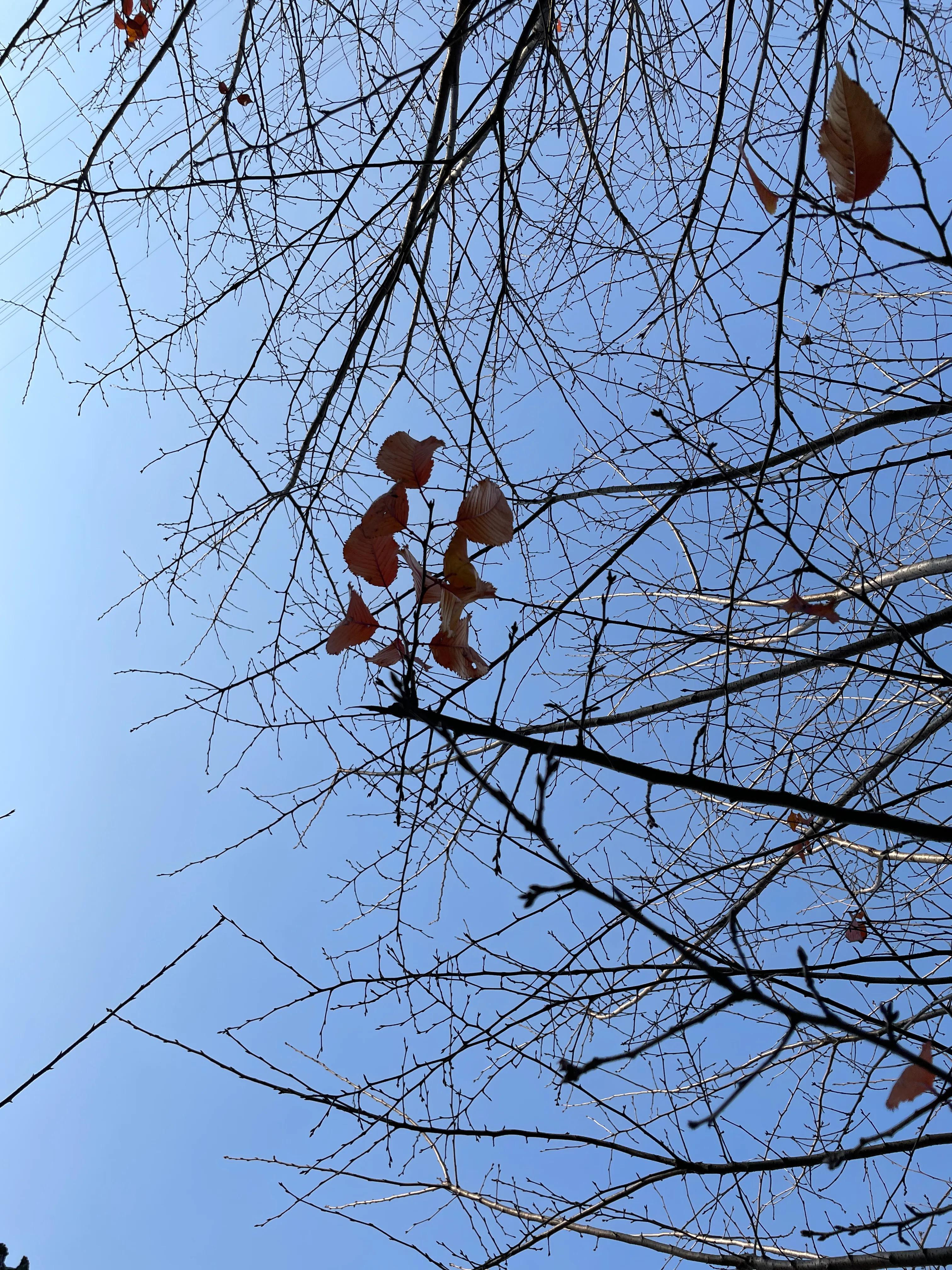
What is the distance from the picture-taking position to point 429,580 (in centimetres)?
110

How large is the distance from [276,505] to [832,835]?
6.82 feet

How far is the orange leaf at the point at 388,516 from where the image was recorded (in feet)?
3.70

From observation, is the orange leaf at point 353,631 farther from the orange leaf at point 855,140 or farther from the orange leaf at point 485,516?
the orange leaf at point 855,140

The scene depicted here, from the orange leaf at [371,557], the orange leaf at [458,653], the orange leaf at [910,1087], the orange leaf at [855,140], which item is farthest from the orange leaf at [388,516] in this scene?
the orange leaf at [910,1087]

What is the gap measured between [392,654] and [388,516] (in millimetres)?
186

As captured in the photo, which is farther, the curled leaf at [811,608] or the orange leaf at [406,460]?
the curled leaf at [811,608]

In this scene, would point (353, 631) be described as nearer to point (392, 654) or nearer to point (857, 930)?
point (392, 654)

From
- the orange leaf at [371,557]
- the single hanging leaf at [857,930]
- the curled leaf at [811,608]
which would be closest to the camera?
the orange leaf at [371,557]

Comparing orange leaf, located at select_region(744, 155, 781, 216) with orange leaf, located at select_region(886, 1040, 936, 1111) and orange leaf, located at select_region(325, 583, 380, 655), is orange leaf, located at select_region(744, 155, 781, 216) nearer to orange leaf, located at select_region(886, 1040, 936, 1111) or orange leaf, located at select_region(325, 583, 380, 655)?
orange leaf, located at select_region(325, 583, 380, 655)

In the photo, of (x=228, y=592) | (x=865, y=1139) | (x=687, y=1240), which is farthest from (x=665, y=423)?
(x=687, y=1240)

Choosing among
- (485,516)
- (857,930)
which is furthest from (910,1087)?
(857,930)

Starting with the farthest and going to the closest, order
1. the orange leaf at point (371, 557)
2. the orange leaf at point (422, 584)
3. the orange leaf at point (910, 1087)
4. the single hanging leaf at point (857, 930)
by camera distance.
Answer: the single hanging leaf at point (857, 930)
the orange leaf at point (910, 1087)
the orange leaf at point (371, 557)
the orange leaf at point (422, 584)

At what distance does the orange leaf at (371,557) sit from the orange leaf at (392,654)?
8 cm

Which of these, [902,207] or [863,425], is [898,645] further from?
[902,207]
